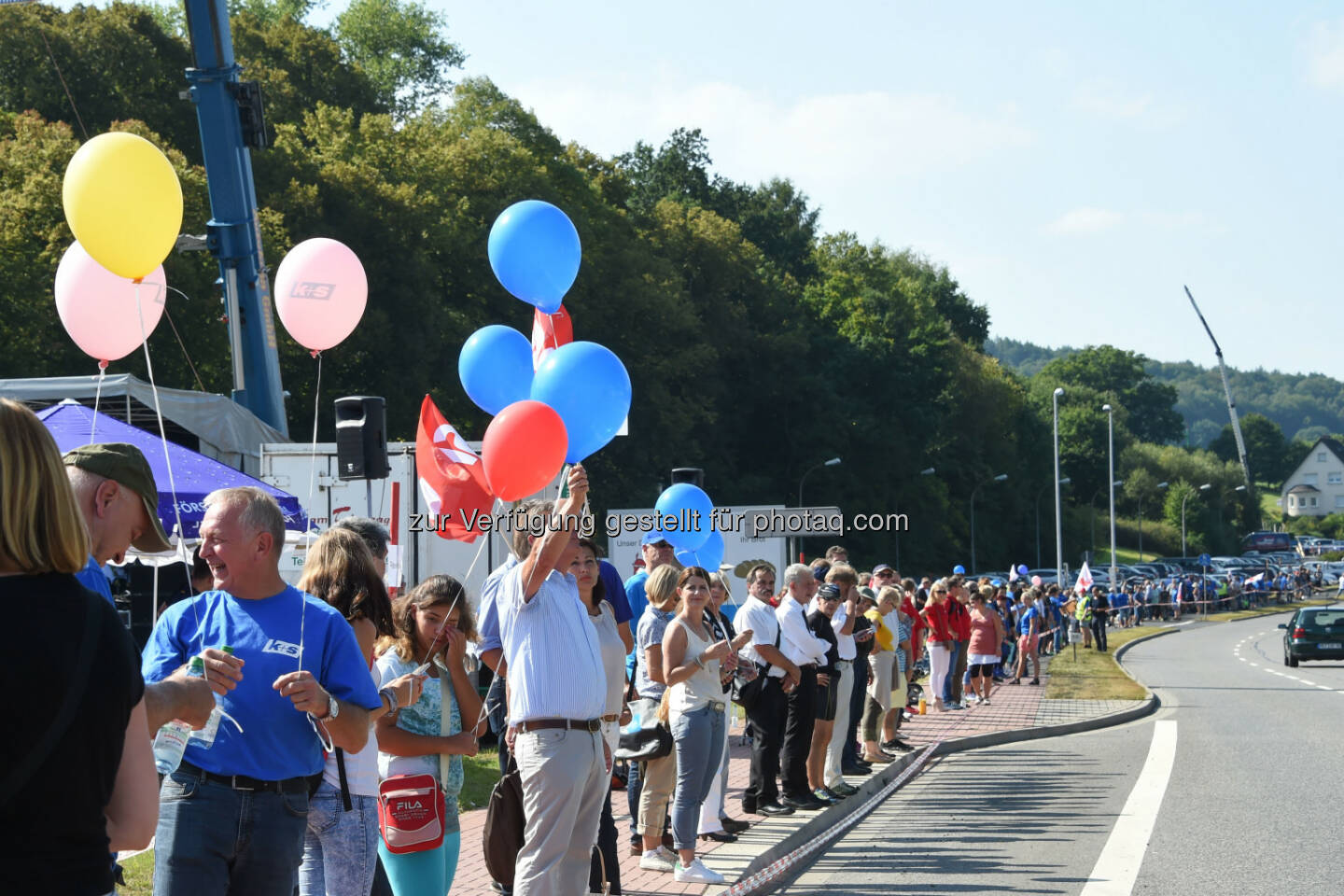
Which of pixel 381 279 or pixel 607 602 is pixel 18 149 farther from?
pixel 607 602

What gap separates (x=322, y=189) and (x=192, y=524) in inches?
1056

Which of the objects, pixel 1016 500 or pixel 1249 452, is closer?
pixel 1016 500

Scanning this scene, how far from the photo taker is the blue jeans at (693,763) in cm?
808

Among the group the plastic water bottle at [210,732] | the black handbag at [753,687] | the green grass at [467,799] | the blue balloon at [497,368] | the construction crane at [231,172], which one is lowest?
the green grass at [467,799]

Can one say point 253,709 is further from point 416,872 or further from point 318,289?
point 318,289

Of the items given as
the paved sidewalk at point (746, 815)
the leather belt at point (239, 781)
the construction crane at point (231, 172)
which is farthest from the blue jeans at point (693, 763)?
the construction crane at point (231, 172)

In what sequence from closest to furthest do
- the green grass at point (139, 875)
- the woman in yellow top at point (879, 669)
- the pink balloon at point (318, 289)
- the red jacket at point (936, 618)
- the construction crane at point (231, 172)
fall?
the green grass at point (139, 875)
the pink balloon at point (318, 289)
the woman in yellow top at point (879, 669)
the construction crane at point (231, 172)
the red jacket at point (936, 618)

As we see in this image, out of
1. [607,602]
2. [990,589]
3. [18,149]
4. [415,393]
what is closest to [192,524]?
[607,602]

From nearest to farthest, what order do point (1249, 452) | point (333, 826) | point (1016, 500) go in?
point (333, 826) < point (1016, 500) < point (1249, 452)

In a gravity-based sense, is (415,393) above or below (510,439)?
above

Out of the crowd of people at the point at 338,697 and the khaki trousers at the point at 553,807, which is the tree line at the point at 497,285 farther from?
the khaki trousers at the point at 553,807

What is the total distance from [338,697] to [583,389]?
2927 millimetres

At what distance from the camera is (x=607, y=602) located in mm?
7500

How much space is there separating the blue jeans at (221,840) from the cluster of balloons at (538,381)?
2.58 meters
